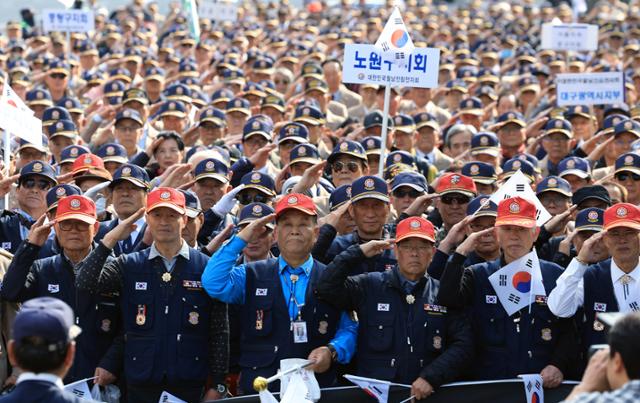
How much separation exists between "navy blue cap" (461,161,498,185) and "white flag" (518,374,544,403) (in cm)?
373

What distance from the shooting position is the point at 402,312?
947 cm

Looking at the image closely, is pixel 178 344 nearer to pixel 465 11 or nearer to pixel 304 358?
pixel 304 358

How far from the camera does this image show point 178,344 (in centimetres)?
956

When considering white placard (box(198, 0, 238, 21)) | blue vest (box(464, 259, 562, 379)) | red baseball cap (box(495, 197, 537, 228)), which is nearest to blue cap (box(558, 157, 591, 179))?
red baseball cap (box(495, 197, 537, 228))

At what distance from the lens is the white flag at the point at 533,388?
30.8 feet

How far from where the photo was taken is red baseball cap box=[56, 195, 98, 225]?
980 cm

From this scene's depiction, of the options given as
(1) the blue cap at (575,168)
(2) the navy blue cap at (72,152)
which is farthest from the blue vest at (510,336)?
(2) the navy blue cap at (72,152)

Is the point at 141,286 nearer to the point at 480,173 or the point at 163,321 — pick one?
the point at 163,321

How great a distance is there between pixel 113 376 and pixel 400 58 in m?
5.04

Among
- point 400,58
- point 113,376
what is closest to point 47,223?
point 113,376

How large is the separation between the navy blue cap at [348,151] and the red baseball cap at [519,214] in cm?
366

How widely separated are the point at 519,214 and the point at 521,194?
0.37 metres

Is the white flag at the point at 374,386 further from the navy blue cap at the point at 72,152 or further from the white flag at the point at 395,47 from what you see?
the navy blue cap at the point at 72,152

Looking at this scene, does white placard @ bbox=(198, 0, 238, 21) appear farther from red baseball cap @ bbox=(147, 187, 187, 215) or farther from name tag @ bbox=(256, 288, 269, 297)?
name tag @ bbox=(256, 288, 269, 297)
